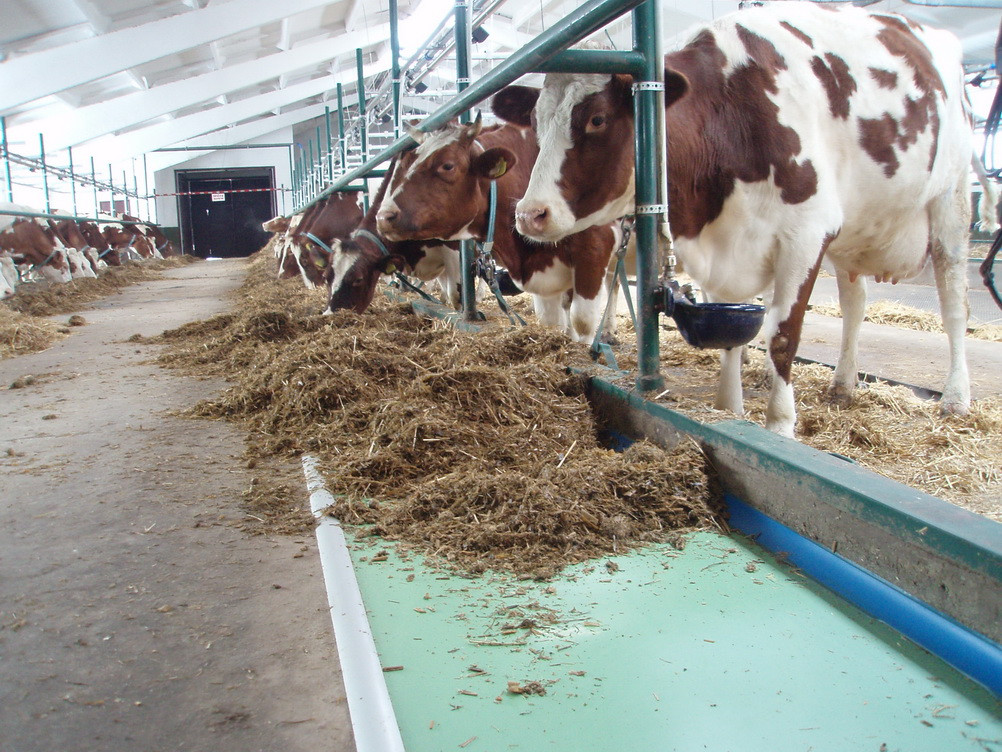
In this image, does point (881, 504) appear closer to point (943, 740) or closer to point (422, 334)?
point (943, 740)

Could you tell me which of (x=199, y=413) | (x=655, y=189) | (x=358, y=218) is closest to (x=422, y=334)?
(x=199, y=413)

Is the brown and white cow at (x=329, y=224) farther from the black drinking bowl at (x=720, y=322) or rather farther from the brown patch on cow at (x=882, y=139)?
the black drinking bowl at (x=720, y=322)

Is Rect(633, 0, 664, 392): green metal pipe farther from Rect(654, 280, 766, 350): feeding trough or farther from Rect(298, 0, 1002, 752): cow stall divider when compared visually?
Rect(298, 0, 1002, 752): cow stall divider

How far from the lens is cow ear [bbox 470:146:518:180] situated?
4023 millimetres

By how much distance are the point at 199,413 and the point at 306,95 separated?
24200mm

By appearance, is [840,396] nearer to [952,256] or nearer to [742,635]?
[952,256]

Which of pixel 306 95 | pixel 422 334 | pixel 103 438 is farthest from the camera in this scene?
pixel 306 95

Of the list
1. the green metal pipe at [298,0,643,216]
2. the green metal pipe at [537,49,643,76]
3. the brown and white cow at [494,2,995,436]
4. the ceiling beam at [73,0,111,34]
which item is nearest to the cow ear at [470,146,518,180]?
the brown and white cow at [494,2,995,436]

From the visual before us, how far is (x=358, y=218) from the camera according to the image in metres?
8.48

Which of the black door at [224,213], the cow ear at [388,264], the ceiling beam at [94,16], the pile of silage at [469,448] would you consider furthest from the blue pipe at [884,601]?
the black door at [224,213]

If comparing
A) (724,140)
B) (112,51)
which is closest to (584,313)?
(724,140)

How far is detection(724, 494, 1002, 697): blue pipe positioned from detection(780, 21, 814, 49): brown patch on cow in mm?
1851

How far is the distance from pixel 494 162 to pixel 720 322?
2187 millimetres

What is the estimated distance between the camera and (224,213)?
31.8 meters
